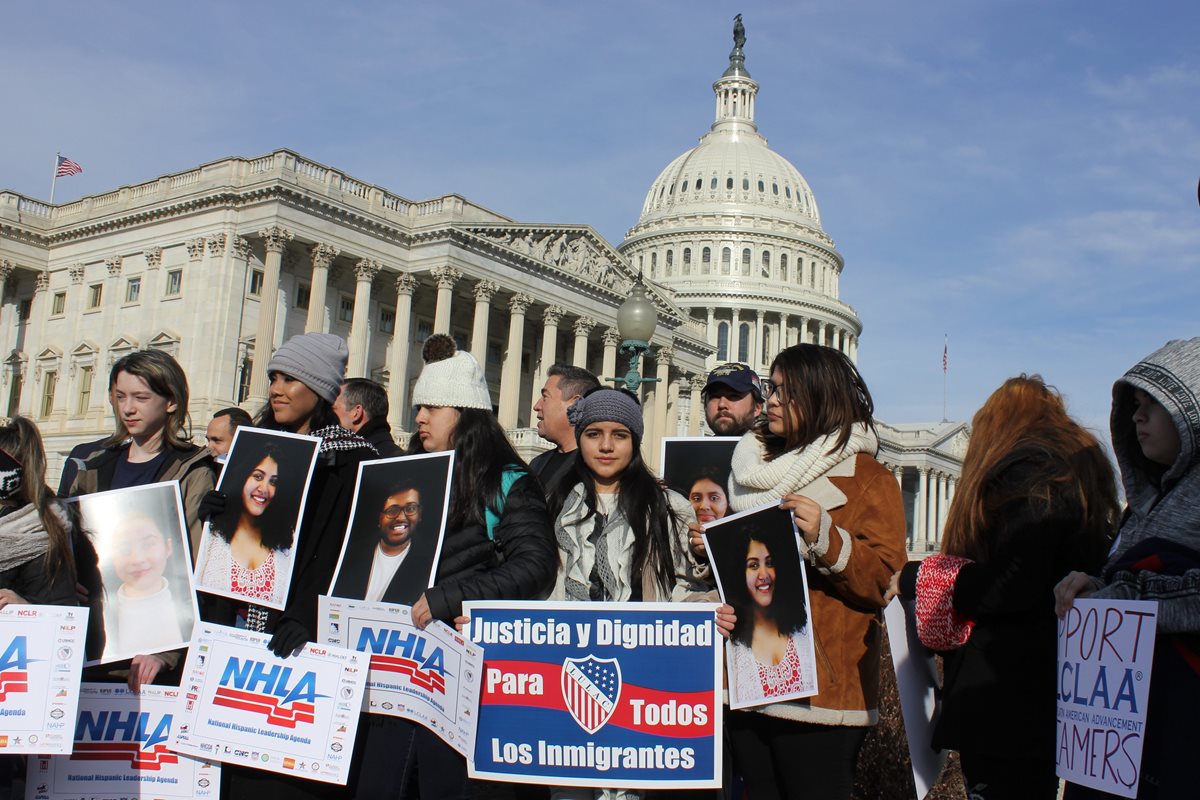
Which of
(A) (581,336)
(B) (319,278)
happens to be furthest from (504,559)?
(A) (581,336)

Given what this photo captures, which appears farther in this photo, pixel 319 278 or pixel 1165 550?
pixel 319 278

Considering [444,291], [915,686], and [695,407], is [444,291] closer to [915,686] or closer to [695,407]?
[695,407]

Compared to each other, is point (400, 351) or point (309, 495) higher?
point (400, 351)

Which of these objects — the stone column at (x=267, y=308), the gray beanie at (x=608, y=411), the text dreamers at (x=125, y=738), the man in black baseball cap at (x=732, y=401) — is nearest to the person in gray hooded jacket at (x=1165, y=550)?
the gray beanie at (x=608, y=411)

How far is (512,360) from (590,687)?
43.9 meters

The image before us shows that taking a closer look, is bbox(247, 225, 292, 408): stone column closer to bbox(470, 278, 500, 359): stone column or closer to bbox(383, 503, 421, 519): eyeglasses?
bbox(470, 278, 500, 359): stone column

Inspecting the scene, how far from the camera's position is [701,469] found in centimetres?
669

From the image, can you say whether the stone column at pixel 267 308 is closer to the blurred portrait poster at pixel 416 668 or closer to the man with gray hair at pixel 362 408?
the man with gray hair at pixel 362 408

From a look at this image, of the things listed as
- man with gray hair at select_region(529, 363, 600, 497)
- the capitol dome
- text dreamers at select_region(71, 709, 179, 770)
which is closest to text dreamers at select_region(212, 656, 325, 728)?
text dreamers at select_region(71, 709, 179, 770)

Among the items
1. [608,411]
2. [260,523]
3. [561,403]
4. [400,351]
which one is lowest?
[260,523]

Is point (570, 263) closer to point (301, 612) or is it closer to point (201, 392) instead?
point (201, 392)

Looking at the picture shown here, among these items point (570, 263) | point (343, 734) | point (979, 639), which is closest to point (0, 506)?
point (343, 734)

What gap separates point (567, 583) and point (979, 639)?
1680mm

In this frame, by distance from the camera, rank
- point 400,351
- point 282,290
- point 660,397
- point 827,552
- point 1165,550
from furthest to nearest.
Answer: point 660,397 < point 400,351 < point 282,290 < point 827,552 < point 1165,550
